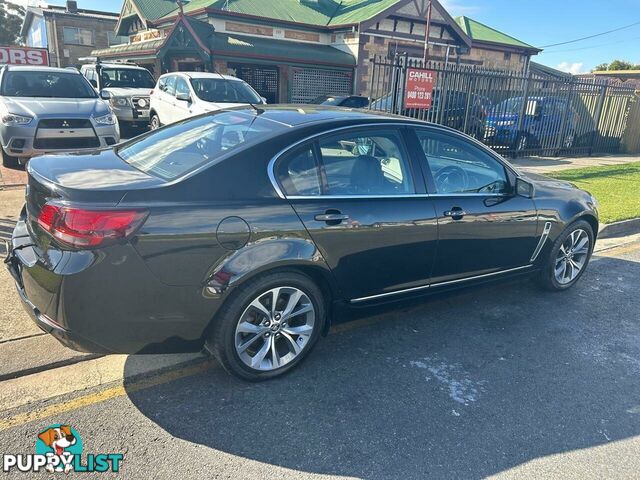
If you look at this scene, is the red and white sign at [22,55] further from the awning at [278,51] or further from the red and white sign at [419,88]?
the red and white sign at [419,88]

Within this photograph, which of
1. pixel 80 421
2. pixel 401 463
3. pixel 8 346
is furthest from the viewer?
pixel 8 346

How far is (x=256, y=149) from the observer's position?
2.96m

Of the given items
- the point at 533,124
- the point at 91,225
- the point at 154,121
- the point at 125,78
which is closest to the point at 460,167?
the point at 91,225

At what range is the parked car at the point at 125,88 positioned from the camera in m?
12.8

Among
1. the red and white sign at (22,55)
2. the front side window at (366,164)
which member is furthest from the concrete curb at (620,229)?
the red and white sign at (22,55)

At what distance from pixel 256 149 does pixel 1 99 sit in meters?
7.13

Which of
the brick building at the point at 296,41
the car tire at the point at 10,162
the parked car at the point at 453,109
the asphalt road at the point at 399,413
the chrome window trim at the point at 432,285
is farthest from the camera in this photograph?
the brick building at the point at 296,41

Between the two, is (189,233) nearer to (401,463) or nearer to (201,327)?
(201,327)

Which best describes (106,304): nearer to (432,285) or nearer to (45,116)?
(432,285)

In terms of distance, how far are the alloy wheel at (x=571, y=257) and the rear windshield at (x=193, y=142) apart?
309 cm

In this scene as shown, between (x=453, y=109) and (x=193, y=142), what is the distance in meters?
9.56

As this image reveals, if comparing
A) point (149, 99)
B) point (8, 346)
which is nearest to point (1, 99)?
point (149, 99)

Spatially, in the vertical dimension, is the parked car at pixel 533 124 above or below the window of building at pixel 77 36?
below

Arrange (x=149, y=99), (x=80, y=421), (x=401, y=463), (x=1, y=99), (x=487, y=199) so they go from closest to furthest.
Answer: (x=401, y=463), (x=80, y=421), (x=487, y=199), (x=1, y=99), (x=149, y=99)
